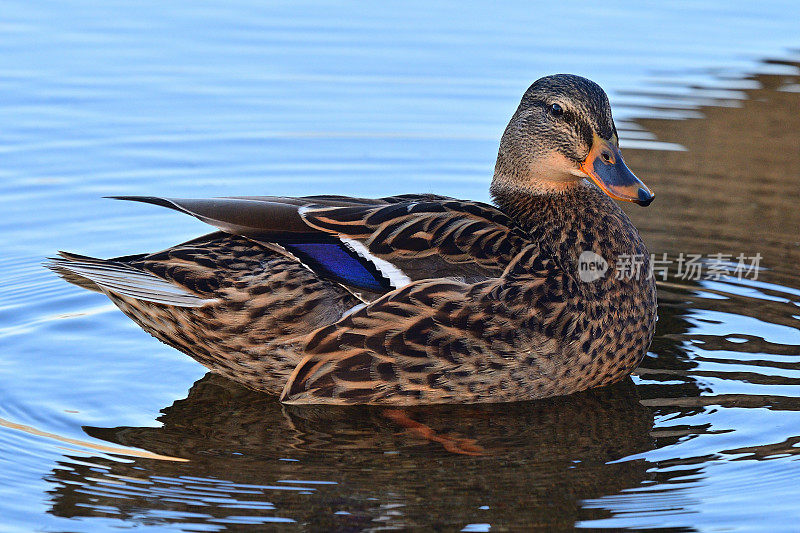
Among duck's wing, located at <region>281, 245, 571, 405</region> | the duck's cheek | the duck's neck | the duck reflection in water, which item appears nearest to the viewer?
the duck reflection in water

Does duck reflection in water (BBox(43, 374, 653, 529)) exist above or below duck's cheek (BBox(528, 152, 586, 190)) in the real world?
below

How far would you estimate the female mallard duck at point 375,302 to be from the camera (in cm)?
672

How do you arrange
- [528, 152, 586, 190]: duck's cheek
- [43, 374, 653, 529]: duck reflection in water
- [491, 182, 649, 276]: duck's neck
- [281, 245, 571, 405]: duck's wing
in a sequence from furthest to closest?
[528, 152, 586, 190]: duck's cheek → [491, 182, 649, 276]: duck's neck → [281, 245, 571, 405]: duck's wing → [43, 374, 653, 529]: duck reflection in water

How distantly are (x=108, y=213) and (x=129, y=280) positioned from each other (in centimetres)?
333

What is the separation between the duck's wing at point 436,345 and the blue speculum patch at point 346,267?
108mm

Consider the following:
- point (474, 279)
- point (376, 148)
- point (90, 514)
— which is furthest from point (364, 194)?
point (90, 514)

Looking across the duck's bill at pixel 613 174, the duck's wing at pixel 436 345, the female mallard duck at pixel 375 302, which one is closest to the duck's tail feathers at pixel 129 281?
the female mallard duck at pixel 375 302

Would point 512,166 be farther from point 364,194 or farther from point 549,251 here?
point 364,194

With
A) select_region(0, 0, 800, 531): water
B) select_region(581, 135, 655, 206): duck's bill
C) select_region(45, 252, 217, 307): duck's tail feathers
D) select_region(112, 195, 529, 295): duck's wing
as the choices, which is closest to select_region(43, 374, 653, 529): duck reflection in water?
select_region(0, 0, 800, 531): water

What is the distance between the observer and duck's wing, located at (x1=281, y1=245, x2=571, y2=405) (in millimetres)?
6699

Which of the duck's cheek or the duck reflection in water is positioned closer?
the duck reflection in water

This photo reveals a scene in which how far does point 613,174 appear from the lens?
7246 millimetres

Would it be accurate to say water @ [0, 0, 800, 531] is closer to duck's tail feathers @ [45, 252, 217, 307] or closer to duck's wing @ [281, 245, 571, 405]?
duck's wing @ [281, 245, 571, 405]

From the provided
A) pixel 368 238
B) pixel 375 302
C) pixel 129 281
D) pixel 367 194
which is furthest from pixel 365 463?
pixel 367 194
